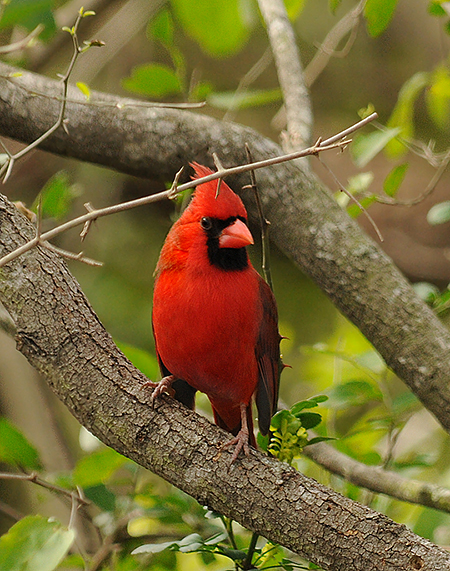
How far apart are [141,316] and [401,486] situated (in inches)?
105

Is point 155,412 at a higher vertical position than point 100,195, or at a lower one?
lower

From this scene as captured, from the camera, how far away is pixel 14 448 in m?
2.06

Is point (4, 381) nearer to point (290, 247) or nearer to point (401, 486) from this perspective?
point (290, 247)

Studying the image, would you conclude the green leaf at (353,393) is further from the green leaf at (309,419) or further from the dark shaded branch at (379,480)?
the green leaf at (309,419)

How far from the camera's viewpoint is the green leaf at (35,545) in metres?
1.54

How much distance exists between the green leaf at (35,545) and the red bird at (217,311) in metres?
0.47

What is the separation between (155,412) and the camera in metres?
1.67

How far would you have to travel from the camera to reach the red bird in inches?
75.4

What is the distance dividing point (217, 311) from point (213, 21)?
104 cm

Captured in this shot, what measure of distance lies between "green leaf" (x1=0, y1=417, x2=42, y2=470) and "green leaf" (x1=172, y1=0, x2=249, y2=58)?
1.42 meters

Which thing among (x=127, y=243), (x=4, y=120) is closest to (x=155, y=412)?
Result: (x=4, y=120)

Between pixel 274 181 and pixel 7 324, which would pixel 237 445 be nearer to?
pixel 7 324

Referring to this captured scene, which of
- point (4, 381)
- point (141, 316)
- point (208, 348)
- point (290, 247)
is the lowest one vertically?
point (208, 348)

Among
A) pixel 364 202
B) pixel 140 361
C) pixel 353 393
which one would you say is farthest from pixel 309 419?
pixel 364 202
